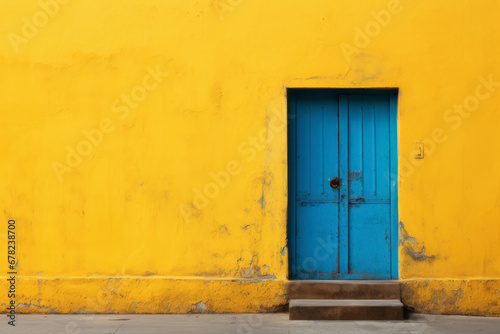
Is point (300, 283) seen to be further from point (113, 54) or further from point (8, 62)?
point (8, 62)

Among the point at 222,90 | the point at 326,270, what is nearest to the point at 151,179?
the point at 222,90

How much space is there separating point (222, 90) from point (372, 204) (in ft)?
6.66

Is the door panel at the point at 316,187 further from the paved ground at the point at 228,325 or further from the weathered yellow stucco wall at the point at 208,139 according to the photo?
the paved ground at the point at 228,325

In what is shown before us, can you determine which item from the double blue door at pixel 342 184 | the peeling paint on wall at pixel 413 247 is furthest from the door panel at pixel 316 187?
the peeling paint on wall at pixel 413 247

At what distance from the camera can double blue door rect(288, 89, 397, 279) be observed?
604 cm

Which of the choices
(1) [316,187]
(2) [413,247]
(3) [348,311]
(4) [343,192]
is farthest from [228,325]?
(2) [413,247]

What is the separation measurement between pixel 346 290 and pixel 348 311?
0.94ft

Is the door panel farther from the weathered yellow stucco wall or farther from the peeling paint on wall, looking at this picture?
the peeling paint on wall

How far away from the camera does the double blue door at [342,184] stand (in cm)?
604

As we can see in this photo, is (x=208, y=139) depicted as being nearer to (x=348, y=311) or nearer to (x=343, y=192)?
(x=343, y=192)

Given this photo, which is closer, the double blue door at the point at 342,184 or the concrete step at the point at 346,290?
the concrete step at the point at 346,290

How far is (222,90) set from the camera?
5.97 metres

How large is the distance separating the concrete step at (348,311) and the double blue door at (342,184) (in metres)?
0.50

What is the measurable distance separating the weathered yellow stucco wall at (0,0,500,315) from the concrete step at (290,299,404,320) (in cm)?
31
